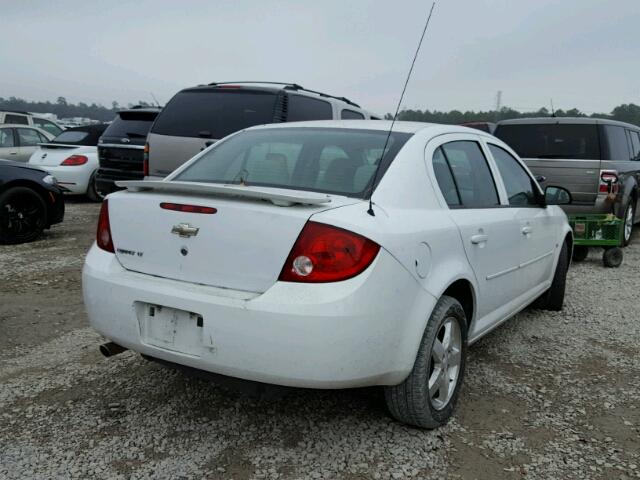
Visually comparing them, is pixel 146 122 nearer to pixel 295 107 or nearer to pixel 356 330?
pixel 295 107

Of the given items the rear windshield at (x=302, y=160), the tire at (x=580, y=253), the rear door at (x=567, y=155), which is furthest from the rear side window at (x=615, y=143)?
the rear windshield at (x=302, y=160)

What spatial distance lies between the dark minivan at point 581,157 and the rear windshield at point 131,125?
5.35m

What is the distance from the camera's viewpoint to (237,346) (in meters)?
2.30

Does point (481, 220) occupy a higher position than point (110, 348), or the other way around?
point (481, 220)

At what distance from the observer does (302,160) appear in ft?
10.0

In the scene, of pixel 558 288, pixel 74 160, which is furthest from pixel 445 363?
pixel 74 160

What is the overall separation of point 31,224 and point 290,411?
18.8 feet

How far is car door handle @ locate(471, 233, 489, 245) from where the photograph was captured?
9.93 feet

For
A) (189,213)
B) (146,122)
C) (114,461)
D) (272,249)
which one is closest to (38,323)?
(114,461)

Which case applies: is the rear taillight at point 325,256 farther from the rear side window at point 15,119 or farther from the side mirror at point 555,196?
the rear side window at point 15,119

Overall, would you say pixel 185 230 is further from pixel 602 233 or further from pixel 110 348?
pixel 602 233

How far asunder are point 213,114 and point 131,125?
3180 mm

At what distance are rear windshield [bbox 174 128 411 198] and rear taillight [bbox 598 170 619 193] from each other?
4.95 m

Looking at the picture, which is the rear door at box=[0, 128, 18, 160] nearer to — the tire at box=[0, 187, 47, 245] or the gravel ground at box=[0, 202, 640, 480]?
the tire at box=[0, 187, 47, 245]
